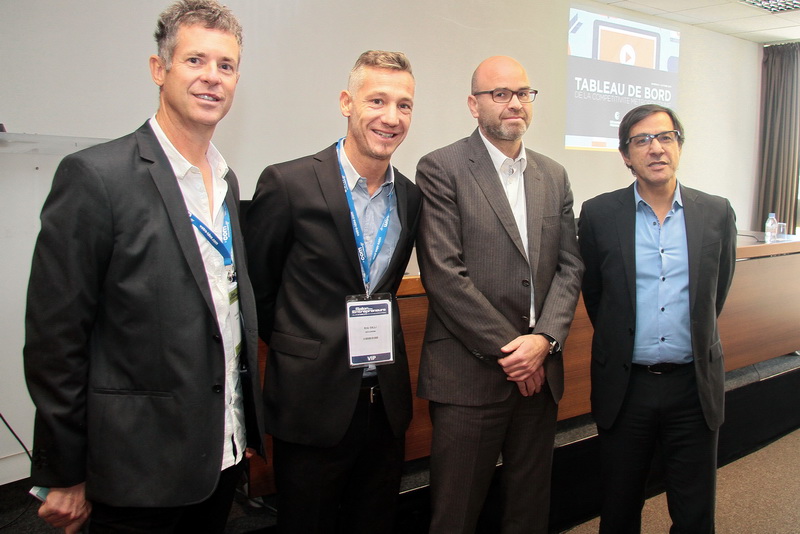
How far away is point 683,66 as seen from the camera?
19.6 ft

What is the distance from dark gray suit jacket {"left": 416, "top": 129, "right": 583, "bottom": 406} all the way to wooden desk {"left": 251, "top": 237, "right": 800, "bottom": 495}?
0.85m

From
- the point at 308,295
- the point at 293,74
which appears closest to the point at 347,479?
the point at 308,295

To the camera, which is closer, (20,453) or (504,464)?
(504,464)

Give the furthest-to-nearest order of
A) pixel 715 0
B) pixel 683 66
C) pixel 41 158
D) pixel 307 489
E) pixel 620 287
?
pixel 683 66
pixel 715 0
pixel 41 158
pixel 620 287
pixel 307 489

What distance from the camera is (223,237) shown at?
1.32m

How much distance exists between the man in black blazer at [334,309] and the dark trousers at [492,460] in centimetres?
20

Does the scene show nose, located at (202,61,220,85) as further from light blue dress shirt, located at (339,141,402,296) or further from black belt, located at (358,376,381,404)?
black belt, located at (358,376,381,404)

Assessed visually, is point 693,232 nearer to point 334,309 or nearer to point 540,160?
point 540,160

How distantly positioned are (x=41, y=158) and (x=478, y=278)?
2196 millimetres

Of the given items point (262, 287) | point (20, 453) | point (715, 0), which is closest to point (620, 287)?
point (262, 287)

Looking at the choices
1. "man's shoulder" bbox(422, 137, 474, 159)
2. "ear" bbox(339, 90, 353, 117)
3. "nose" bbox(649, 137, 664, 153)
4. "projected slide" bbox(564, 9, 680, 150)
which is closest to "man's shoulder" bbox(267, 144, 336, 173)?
"ear" bbox(339, 90, 353, 117)

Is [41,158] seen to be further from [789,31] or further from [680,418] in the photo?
[789,31]

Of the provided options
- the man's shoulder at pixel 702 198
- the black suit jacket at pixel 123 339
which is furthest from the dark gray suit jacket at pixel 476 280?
the black suit jacket at pixel 123 339

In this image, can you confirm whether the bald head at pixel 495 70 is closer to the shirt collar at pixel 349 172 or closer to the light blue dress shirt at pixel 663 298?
the shirt collar at pixel 349 172
